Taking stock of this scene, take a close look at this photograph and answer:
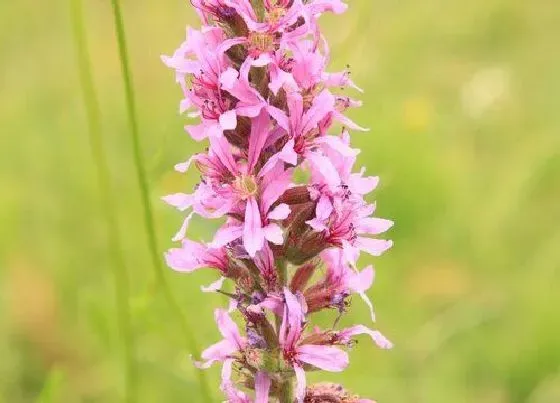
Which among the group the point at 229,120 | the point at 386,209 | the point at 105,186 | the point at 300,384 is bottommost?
the point at 300,384

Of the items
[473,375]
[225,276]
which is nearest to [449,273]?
[473,375]

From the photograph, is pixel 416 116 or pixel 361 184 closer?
pixel 361 184

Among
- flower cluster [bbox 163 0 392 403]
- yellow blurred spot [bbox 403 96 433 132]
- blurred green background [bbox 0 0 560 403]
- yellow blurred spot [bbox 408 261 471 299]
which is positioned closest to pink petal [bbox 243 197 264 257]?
flower cluster [bbox 163 0 392 403]

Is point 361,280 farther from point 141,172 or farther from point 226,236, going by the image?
point 141,172

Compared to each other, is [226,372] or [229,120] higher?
[229,120]

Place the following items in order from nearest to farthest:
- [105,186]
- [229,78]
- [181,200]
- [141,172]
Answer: [229,78]
[181,200]
[141,172]
[105,186]

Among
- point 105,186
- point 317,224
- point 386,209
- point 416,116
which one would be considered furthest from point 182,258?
point 416,116

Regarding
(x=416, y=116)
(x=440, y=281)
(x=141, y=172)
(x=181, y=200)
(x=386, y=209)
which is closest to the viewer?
(x=181, y=200)

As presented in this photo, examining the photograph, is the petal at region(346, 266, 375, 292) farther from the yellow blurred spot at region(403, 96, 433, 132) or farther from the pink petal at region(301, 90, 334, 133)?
the yellow blurred spot at region(403, 96, 433, 132)
